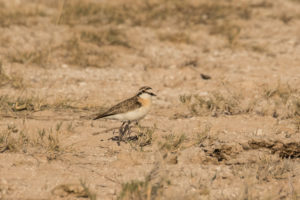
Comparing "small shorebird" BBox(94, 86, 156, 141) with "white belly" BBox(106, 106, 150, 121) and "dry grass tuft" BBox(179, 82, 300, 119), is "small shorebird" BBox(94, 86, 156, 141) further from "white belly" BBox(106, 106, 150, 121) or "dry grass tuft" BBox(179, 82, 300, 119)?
"dry grass tuft" BBox(179, 82, 300, 119)

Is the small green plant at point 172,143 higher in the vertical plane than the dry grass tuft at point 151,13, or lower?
lower

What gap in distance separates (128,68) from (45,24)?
241 cm

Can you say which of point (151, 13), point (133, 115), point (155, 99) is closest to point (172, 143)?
point (133, 115)

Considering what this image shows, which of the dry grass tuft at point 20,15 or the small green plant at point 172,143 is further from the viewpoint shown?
the dry grass tuft at point 20,15

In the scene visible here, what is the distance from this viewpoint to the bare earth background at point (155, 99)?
385cm

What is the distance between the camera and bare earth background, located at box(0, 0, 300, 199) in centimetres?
385

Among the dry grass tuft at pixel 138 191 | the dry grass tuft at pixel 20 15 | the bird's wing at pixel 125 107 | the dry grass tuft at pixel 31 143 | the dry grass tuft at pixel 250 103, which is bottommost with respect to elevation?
the dry grass tuft at pixel 138 191

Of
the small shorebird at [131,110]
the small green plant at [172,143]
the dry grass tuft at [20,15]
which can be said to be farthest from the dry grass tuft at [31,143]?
the dry grass tuft at [20,15]

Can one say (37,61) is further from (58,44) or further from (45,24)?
(45,24)

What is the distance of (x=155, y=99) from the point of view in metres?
6.28

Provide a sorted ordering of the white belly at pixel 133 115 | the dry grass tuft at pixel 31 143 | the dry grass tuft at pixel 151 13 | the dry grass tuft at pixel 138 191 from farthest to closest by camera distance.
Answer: the dry grass tuft at pixel 151 13, the white belly at pixel 133 115, the dry grass tuft at pixel 31 143, the dry grass tuft at pixel 138 191

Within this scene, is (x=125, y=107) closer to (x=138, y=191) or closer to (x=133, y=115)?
(x=133, y=115)

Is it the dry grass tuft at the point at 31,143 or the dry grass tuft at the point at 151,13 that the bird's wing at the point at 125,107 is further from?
the dry grass tuft at the point at 151,13

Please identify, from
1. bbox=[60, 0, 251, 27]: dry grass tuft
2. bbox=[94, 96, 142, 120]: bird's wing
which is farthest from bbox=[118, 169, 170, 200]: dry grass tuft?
bbox=[60, 0, 251, 27]: dry grass tuft
